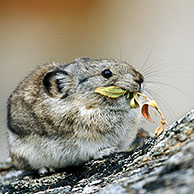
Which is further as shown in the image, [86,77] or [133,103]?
[86,77]

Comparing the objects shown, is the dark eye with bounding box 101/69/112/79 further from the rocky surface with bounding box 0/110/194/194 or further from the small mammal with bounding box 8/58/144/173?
the rocky surface with bounding box 0/110/194/194

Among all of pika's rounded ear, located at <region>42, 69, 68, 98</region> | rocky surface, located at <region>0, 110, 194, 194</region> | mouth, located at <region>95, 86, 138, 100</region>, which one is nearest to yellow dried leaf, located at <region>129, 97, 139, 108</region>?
mouth, located at <region>95, 86, 138, 100</region>

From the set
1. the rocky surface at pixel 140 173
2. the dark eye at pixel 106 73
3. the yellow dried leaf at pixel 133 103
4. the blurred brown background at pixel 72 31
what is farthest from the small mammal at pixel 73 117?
the blurred brown background at pixel 72 31

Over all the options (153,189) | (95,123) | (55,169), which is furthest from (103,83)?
(153,189)

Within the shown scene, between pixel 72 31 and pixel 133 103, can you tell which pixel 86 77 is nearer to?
pixel 133 103

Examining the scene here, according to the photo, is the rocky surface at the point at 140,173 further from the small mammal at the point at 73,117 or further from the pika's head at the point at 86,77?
the pika's head at the point at 86,77

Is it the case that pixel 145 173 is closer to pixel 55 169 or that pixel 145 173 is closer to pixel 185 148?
pixel 185 148

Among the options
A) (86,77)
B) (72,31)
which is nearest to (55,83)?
(86,77)
